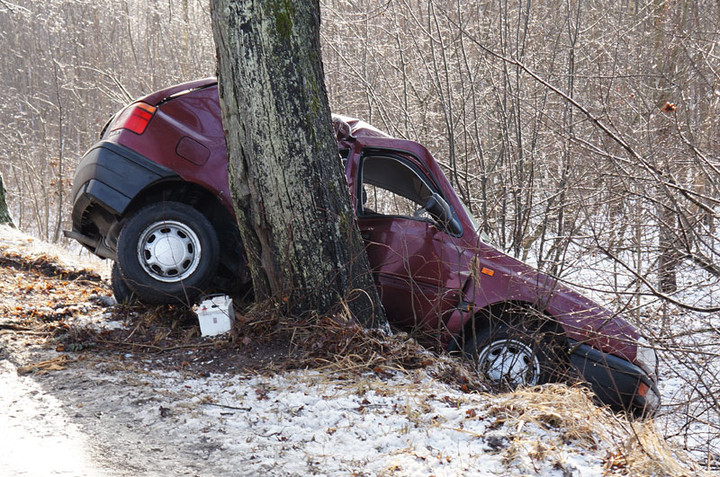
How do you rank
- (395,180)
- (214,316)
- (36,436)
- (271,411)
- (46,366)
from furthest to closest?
(395,180) → (214,316) → (46,366) → (271,411) → (36,436)

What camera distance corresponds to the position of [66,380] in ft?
14.7

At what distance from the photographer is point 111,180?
18.2ft

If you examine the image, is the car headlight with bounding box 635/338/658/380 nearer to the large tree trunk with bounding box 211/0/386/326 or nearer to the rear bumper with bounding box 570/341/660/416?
the rear bumper with bounding box 570/341/660/416

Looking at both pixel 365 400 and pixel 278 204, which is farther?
pixel 278 204

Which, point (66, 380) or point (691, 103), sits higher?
point (691, 103)

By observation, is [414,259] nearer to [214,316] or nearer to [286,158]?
[286,158]

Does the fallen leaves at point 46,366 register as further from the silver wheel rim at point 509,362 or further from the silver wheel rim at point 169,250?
the silver wheel rim at point 509,362

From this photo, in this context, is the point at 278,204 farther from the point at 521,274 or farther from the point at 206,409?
the point at 521,274

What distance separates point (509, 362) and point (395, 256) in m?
1.28

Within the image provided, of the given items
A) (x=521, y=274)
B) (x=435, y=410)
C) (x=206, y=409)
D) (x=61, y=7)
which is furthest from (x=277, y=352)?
(x=61, y=7)

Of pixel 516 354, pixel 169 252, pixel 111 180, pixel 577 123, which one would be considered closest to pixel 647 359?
pixel 516 354

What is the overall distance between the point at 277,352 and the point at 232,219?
151 cm

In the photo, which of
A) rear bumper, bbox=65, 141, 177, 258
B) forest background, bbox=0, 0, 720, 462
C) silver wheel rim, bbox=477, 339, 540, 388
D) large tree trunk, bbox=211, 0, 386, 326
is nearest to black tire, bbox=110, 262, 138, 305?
rear bumper, bbox=65, 141, 177, 258

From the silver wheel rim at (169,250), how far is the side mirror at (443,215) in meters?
1.97
